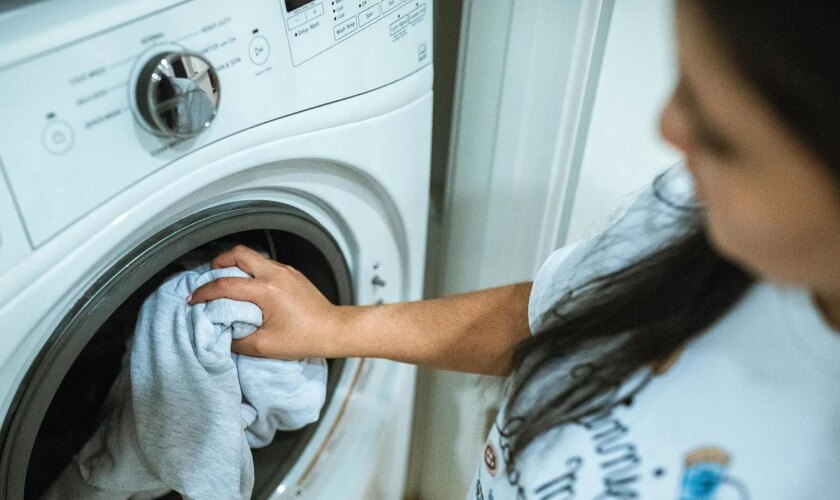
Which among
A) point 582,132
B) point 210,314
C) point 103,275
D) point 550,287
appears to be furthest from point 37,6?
point 582,132

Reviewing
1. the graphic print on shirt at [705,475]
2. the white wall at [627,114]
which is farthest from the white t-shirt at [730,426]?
the white wall at [627,114]

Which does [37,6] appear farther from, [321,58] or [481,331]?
[481,331]

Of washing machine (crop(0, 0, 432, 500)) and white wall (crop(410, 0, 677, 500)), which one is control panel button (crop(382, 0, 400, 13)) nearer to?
washing machine (crop(0, 0, 432, 500))

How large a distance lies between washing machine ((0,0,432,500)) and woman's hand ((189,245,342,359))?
0.05 metres

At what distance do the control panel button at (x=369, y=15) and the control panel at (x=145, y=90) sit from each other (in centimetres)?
2

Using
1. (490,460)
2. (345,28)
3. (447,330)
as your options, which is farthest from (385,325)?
(345,28)

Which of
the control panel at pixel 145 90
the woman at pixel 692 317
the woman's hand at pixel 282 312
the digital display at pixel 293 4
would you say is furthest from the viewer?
the woman's hand at pixel 282 312

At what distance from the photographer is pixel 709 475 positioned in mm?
442

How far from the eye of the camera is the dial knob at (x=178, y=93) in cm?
43

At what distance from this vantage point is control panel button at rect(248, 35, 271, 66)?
490 millimetres

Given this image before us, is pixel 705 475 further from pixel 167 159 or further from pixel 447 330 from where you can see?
pixel 167 159

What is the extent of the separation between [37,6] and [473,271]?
1.93 ft

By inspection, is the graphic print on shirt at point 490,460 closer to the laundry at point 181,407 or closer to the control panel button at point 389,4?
the laundry at point 181,407

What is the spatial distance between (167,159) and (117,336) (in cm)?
29
